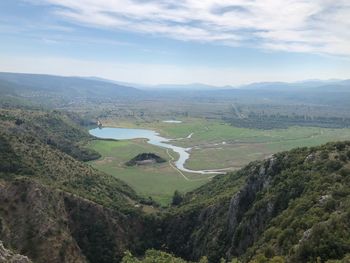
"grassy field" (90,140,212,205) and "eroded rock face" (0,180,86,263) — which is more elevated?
"eroded rock face" (0,180,86,263)

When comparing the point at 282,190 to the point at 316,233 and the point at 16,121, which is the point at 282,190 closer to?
the point at 316,233

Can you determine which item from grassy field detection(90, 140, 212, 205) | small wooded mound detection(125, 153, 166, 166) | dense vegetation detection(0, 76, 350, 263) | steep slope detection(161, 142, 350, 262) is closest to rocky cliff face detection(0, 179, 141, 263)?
dense vegetation detection(0, 76, 350, 263)

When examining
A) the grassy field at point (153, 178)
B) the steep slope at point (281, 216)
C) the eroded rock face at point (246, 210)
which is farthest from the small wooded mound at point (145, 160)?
the eroded rock face at point (246, 210)

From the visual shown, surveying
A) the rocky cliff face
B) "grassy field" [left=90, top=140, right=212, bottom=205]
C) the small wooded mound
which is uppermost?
the rocky cliff face

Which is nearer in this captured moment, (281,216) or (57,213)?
(281,216)

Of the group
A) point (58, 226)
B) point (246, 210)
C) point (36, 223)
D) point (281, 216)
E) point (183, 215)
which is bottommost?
point (183, 215)

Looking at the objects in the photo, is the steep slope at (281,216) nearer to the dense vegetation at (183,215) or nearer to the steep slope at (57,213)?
the dense vegetation at (183,215)

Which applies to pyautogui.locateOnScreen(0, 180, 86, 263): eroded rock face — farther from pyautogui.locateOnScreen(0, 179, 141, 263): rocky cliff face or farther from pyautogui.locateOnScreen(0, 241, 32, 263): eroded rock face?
pyautogui.locateOnScreen(0, 241, 32, 263): eroded rock face

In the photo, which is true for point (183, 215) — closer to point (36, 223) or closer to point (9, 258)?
point (36, 223)

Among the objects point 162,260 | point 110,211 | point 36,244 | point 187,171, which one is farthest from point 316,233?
point 187,171

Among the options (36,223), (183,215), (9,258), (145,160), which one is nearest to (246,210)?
(183,215)
